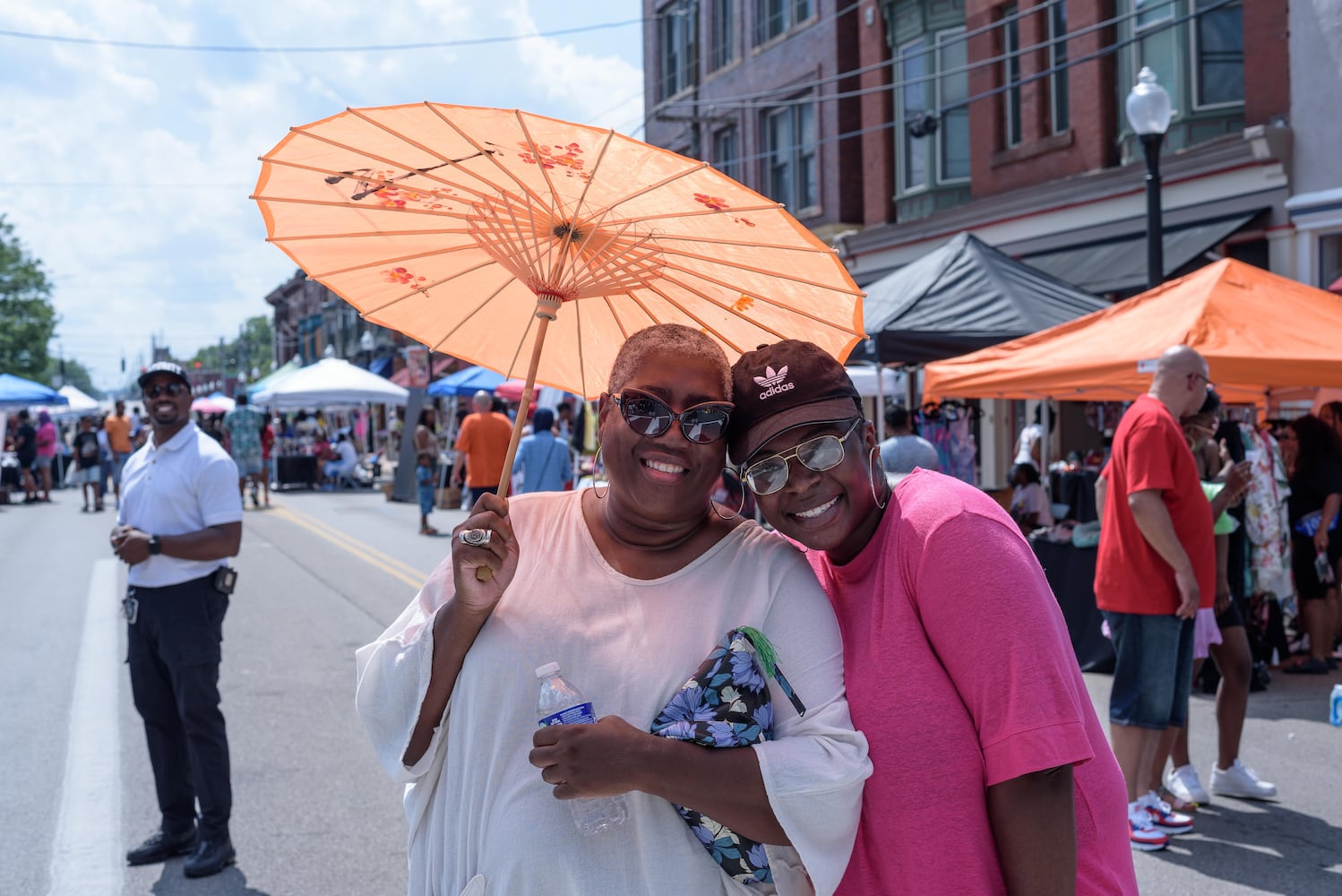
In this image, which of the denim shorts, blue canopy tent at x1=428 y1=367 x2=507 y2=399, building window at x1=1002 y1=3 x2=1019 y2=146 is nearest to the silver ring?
the denim shorts

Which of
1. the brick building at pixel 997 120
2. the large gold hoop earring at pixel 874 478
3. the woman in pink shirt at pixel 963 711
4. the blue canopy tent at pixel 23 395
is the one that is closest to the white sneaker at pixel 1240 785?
the woman in pink shirt at pixel 963 711

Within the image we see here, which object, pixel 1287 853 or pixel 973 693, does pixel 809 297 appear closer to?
pixel 973 693

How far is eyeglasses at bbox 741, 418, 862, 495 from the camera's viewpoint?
2.02 meters

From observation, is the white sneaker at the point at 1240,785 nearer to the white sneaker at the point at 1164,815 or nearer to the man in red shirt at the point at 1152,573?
the white sneaker at the point at 1164,815

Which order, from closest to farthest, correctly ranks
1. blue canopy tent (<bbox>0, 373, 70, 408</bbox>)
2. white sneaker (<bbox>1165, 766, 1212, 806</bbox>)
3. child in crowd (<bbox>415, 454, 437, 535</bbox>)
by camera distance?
white sneaker (<bbox>1165, 766, 1212, 806</bbox>)
child in crowd (<bbox>415, 454, 437, 535</bbox>)
blue canopy tent (<bbox>0, 373, 70, 408</bbox>)

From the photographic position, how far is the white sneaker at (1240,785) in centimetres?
557

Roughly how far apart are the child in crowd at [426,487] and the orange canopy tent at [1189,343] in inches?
406

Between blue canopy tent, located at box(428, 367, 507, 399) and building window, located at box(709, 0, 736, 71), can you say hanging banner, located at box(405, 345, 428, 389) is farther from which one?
building window, located at box(709, 0, 736, 71)

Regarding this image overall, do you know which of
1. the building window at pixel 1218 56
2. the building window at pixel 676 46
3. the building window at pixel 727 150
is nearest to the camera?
the building window at pixel 1218 56

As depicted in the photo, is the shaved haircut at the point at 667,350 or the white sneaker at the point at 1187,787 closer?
the shaved haircut at the point at 667,350

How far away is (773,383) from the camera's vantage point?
208 centimetres

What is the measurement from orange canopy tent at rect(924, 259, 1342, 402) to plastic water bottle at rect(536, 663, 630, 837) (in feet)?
20.3

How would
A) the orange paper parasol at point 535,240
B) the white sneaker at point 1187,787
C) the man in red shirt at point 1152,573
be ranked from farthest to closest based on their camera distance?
the white sneaker at point 1187,787 → the man in red shirt at point 1152,573 → the orange paper parasol at point 535,240

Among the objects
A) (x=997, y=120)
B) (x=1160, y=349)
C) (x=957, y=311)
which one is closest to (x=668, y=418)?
(x=1160, y=349)
